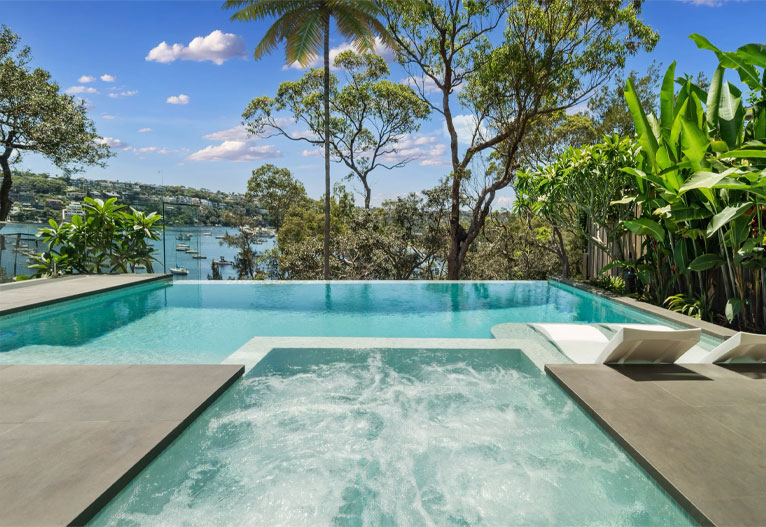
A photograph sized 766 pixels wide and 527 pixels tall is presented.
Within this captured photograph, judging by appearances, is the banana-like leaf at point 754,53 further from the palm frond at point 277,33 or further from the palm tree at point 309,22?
the palm frond at point 277,33

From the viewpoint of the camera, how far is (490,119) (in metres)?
12.5

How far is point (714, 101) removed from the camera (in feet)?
15.3

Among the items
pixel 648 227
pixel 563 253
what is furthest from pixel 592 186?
pixel 563 253

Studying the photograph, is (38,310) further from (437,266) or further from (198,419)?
(437,266)

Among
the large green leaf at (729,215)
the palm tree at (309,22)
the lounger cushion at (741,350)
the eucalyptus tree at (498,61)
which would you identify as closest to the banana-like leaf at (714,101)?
the large green leaf at (729,215)

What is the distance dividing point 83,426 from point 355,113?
16945 millimetres

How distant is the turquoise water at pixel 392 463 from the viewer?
2020mm

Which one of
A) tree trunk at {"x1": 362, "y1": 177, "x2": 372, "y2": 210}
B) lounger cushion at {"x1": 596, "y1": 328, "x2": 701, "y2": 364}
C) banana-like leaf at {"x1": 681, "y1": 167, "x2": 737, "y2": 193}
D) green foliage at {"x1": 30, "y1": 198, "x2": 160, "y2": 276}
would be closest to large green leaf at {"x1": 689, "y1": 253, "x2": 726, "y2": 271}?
banana-like leaf at {"x1": 681, "y1": 167, "x2": 737, "y2": 193}

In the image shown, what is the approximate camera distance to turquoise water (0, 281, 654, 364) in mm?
4711

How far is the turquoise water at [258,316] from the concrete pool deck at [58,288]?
0.47 ft

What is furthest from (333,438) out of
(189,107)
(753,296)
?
(189,107)

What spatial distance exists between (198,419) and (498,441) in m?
1.74

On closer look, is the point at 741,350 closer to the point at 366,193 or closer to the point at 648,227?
the point at 648,227

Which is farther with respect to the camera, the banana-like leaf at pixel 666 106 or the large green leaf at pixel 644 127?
the large green leaf at pixel 644 127
